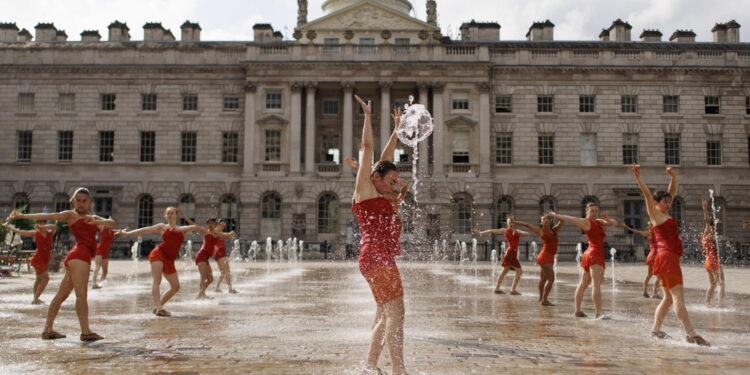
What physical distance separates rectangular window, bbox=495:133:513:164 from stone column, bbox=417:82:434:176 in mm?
4686

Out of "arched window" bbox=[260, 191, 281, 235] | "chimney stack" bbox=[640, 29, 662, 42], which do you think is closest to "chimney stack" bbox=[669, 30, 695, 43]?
"chimney stack" bbox=[640, 29, 662, 42]

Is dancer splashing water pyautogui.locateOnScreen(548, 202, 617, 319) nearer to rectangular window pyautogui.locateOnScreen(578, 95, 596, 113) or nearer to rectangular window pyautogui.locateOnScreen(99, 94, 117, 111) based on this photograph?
rectangular window pyautogui.locateOnScreen(578, 95, 596, 113)

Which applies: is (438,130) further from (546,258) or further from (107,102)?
(546,258)

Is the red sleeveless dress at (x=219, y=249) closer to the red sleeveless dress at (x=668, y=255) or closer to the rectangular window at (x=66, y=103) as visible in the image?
the red sleeveless dress at (x=668, y=255)

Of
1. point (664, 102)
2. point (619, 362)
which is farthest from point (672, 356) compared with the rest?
point (664, 102)

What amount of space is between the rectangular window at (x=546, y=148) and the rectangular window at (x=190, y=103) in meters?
23.6

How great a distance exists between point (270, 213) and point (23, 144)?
17.9m

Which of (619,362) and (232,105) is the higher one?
(232,105)

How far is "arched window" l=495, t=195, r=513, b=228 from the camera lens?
44156 millimetres

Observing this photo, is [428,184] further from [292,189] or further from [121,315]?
[121,315]

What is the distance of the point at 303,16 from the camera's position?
49.5 m

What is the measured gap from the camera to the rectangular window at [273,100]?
44.5 m

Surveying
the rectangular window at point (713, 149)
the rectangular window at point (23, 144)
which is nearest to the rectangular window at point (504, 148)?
the rectangular window at point (713, 149)

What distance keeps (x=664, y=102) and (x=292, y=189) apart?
25846 millimetres
